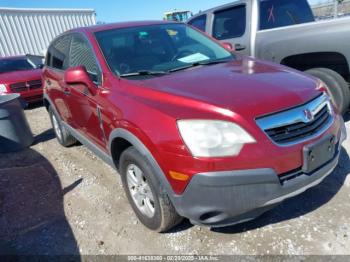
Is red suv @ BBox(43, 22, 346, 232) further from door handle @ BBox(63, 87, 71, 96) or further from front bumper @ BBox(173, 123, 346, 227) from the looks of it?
door handle @ BBox(63, 87, 71, 96)

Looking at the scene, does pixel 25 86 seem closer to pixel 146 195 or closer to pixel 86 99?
pixel 86 99

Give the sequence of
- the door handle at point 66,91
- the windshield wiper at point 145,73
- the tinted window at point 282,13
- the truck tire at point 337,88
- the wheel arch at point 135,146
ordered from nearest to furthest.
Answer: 1. the wheel arch at point 135,146
2. the windshield wiper at point 145,73
3. the door handle at point 66,91
4. the truck tire at point 337,88
5. the tinted window at point 282,13

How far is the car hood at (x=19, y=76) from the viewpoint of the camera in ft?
26.8

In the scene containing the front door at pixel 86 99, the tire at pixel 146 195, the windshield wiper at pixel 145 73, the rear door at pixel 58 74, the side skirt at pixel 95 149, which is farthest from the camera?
the rear door at pixel 58 74

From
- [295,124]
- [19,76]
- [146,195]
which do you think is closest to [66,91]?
[146,195]

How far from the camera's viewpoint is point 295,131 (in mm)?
2195

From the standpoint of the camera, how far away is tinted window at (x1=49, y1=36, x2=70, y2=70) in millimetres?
4129

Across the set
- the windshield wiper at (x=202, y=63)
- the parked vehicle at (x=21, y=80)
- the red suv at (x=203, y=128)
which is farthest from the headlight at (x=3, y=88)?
the windshield wiper at (x=202, y=63)

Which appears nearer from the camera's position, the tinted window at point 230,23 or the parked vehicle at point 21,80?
the tinted window at point 230,23

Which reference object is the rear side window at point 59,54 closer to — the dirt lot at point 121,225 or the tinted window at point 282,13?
the dirt lot at point 121,225

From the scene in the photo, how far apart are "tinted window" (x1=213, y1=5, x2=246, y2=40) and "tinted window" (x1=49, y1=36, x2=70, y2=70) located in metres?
2.65

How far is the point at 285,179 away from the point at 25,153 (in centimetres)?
466

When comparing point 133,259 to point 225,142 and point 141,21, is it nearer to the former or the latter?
point 225,142

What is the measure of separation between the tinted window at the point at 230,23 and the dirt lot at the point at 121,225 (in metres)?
2.47
